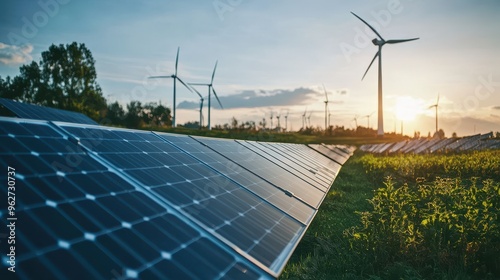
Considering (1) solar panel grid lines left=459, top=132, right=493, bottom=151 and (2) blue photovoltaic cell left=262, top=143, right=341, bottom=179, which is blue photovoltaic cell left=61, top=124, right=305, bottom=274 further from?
(1) solar panel grid lines left=459, top=132, right=493, bottom=151

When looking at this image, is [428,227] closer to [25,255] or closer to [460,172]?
[25,255]

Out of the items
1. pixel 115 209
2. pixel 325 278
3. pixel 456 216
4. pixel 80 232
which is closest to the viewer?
pixel 80 232

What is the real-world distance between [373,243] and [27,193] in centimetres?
609

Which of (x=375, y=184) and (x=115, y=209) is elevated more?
(x=115, y=209)

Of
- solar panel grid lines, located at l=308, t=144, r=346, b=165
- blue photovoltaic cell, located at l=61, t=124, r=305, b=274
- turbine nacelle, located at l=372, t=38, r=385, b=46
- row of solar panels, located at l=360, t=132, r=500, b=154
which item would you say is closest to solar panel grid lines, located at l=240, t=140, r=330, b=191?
blue photovoltaic cell, located at l=61, t=124, r=305, b=274

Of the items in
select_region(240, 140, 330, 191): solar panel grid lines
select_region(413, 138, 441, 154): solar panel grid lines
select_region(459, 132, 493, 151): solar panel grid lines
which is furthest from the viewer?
select_region(413, 138, 441, 154): solar panel grid lines

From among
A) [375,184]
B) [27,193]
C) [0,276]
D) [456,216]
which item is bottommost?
[375,184]

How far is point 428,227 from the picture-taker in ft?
23.5

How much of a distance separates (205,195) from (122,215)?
1955 mm

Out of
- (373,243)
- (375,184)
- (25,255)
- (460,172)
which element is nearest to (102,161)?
(25,255)

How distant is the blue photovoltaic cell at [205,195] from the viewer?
4.10 metres

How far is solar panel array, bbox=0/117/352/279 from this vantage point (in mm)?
2432

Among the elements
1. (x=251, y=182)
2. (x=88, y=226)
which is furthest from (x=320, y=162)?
(x=88, y=226)

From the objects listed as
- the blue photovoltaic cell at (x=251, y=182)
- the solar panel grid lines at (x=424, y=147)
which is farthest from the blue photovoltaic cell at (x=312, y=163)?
the solar panel grid lines at (x=424, y=147)
